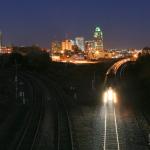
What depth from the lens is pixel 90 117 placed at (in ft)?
108

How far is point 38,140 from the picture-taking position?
24125 millimetres

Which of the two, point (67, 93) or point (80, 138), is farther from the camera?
point (67, 93)

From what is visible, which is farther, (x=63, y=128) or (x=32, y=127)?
(x=32, y=127)

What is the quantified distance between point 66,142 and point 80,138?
1517 millimetres

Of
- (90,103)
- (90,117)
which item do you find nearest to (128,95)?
(90,103)

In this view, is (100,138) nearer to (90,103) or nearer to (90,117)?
(90,117)

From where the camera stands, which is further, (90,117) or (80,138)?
(90,117)

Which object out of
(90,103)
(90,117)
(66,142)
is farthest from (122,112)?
(66,142)

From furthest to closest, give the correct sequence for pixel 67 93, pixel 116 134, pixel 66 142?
pixel 67 93 < pixel 116 134 < pixel 66 142

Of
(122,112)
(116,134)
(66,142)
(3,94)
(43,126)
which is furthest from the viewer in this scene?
(3,94)

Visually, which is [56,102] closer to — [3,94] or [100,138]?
[3,94]

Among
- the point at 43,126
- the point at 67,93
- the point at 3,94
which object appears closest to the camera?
the point at 43,126

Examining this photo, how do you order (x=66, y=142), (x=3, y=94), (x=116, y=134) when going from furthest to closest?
(x=3, y=94) → (x=116, y=134) → (x=66, y=142)

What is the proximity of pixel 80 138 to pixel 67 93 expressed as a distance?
1051 inches
